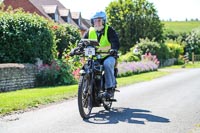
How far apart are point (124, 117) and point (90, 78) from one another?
1.05m

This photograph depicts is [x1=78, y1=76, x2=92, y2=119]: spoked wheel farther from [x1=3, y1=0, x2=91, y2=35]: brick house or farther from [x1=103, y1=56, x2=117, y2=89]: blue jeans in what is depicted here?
[x1=3, y1=0, x2=91, y2=35]: brick house

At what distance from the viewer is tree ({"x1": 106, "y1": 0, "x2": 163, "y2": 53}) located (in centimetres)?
6406

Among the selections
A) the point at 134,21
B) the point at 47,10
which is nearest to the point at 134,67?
the point at 47,10

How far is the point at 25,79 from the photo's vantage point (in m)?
16.6

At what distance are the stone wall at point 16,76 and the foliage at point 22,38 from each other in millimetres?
1105

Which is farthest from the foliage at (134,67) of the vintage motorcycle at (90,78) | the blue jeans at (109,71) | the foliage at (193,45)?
the foliage at (193,45)

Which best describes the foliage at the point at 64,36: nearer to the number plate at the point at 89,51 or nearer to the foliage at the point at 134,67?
the foliage at the point at 134,67

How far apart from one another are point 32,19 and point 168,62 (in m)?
30.8

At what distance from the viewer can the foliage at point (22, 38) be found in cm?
1780

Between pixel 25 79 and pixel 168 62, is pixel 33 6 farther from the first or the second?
pixel 25 79

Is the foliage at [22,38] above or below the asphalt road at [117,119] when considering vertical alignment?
above

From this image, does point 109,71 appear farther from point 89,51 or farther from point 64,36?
point 64,36

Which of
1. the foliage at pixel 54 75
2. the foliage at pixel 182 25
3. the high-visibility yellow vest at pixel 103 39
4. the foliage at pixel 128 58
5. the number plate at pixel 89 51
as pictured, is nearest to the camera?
the number plate at pixel 89 51

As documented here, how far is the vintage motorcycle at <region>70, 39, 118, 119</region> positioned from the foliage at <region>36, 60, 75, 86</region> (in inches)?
343
